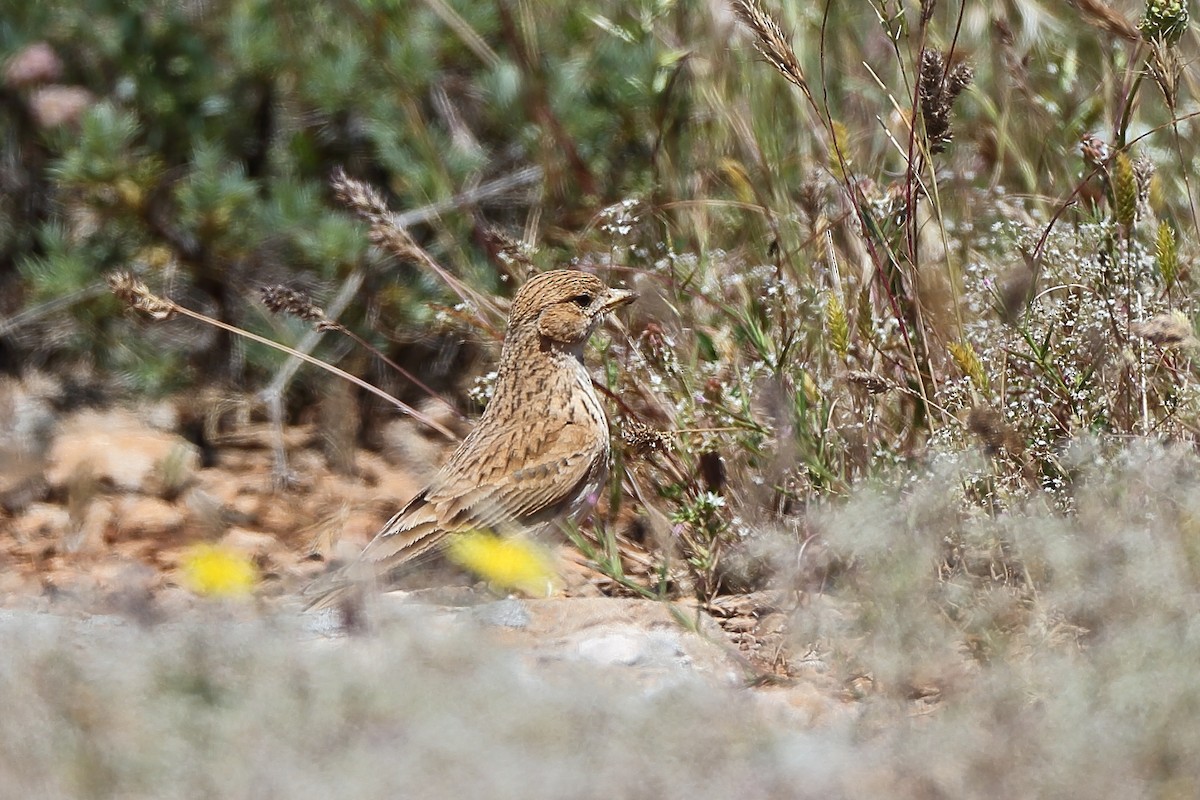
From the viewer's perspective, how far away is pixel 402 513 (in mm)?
4742

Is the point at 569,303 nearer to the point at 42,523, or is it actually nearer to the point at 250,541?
the point at 250,541

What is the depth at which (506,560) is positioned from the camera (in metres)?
3.66

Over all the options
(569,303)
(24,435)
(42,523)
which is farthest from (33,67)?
(569,303)

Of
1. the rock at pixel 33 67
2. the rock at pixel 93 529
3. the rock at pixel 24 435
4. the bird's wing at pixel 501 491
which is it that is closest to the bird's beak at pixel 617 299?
the bird's wing at pixel 501 491

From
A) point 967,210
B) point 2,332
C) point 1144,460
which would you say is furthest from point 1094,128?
point 2,332

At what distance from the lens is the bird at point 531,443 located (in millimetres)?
4637

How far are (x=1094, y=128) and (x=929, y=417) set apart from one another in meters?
1.75

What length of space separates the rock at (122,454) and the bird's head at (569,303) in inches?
72.3

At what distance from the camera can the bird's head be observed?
492 centimetres

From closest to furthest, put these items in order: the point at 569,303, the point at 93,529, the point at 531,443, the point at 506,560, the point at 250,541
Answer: the point at 506,560, the point at 531,443, the point at 569,303, the point at 250,541, the point at 93,529

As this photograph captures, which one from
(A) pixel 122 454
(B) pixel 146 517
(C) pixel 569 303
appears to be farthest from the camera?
(A) pixel 122 454

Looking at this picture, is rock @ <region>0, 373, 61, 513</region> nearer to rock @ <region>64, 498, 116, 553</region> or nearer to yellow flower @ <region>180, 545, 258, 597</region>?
rock @ <region>64, 498, 116, 553</region>

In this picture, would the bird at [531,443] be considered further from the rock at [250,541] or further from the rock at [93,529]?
the rock at [93,529]

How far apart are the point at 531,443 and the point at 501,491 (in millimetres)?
201
